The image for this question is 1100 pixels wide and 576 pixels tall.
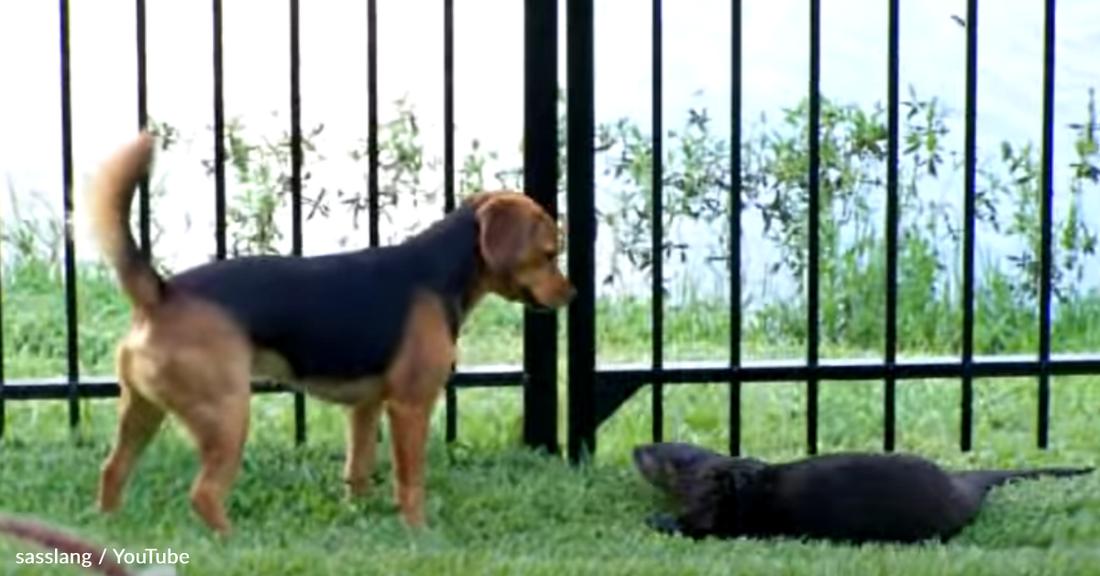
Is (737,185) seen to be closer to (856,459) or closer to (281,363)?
(856,459)

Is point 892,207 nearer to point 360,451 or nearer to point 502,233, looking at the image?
point 502,233

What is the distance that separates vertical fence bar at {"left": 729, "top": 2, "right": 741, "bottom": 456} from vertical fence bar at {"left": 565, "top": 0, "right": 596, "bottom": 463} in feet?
1.05

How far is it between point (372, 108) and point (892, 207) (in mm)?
1232

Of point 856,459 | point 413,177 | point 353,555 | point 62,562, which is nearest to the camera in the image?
point 62,562

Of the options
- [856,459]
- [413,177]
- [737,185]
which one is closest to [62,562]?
[856,459]

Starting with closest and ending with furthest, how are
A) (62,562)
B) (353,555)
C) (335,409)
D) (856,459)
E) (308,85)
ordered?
(62,562) < (353,555) < (856,459) < (335,409) < (308,85)

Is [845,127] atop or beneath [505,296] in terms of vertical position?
atop

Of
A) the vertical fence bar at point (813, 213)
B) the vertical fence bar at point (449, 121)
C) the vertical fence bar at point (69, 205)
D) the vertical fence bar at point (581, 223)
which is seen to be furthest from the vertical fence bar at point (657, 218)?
the vertical fence bar at point (69, 205)

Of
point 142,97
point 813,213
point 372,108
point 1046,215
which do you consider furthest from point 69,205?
point 1046,215

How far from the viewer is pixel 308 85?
695 centimetres

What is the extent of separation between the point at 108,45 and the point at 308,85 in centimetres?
78

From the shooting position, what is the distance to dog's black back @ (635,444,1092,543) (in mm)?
4531

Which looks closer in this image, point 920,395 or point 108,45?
point 920,395

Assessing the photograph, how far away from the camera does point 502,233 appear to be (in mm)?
4629
